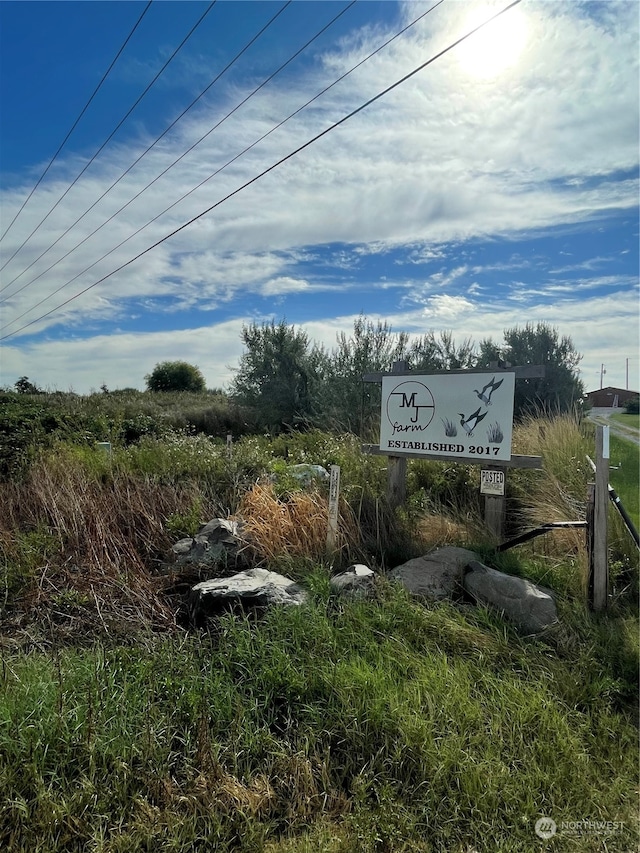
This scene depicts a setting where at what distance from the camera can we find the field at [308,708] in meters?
2.89

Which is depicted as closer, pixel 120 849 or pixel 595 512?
pixel 120 849

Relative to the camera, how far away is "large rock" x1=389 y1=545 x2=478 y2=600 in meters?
4.98

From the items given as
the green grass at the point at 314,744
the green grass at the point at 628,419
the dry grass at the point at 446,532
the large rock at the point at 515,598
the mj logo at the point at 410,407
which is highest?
the mj logo at the point at 410,407

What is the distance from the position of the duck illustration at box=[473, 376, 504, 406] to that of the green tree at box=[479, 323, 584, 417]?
293 inches

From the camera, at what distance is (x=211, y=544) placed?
19.3 ft

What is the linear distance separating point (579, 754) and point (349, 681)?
1315mm

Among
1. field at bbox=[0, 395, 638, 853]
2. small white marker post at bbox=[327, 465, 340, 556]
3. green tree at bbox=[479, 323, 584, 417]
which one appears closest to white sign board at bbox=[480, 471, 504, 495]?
field at bbox=[0, 395, 638, 853]

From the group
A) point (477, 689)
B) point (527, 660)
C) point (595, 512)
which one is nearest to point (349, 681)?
point (477, 689)

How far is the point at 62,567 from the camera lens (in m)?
5.48

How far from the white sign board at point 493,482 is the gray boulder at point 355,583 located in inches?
76.8

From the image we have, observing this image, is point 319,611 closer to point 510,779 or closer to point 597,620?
point 510,779

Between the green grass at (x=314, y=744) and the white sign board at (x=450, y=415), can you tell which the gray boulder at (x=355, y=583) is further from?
the white sign board at (x=450, y=415)

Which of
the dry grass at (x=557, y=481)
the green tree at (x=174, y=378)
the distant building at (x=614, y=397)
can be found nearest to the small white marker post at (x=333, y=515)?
the dry grass at (x=557, y=481)

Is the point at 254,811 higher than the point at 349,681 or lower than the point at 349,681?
lower
